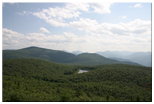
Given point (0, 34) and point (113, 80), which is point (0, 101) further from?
point (113, 80)

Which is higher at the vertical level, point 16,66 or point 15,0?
Result: point 15,0

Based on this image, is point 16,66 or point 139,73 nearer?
point 139,73

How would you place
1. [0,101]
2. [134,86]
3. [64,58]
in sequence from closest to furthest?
[0,101] < [134,86] < [64,58]

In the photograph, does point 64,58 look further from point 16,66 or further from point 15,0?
point 15,0

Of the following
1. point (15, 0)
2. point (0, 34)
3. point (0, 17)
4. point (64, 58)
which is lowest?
point (64, 58)

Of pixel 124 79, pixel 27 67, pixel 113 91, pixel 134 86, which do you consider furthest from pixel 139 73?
pixel 27 67

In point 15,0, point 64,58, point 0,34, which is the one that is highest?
point 15,0

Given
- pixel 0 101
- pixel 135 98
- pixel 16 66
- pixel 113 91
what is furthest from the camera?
pixel 16 66

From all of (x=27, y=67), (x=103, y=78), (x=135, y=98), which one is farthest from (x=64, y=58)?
(x=135, y=98)

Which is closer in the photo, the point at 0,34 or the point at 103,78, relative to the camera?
the point at 0,34

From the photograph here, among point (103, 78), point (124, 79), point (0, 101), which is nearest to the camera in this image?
point (0, 101)
